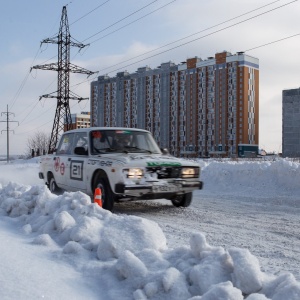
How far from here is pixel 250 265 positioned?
3314 millimetres

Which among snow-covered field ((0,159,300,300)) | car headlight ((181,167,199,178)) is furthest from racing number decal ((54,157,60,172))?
car headlight ((181,167,199,178))

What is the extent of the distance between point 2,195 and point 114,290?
5.54 meters

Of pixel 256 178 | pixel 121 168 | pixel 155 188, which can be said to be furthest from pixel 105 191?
pixel 256 178

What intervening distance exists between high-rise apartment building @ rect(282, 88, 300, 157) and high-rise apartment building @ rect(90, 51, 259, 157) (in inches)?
367

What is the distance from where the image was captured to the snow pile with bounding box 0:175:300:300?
3229 mm

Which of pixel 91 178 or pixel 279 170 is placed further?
pixel 279 170

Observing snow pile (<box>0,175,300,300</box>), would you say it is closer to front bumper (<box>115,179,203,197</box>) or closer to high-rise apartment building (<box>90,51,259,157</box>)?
front bumper (<box>115,179,203,197</box>)

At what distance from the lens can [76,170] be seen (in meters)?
9.08

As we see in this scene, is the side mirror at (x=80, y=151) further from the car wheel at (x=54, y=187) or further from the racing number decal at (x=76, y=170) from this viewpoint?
the car wheel at (x=54, y=187)

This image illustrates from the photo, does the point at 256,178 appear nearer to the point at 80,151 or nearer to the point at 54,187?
the point at 54,187

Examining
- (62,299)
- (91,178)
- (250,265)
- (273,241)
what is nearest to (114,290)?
(62,299)

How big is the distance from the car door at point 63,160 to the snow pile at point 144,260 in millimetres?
3491

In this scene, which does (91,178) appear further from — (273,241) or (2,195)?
(273,241)

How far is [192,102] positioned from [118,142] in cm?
10484
